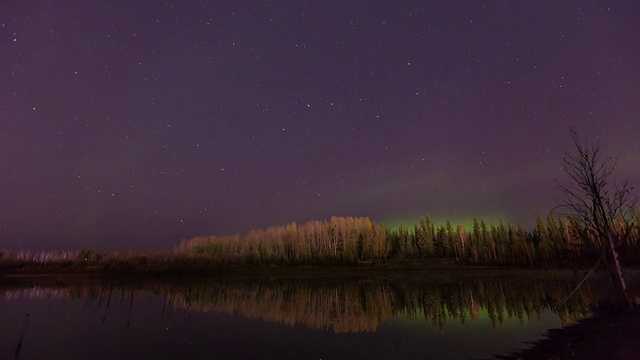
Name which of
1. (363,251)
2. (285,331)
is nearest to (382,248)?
(363,251)

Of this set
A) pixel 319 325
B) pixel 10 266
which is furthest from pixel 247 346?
pixel 10 266

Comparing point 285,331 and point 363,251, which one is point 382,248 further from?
point 285,331

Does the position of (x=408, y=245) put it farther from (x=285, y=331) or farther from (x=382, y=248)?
(x=285, y=331)

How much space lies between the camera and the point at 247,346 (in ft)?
59.9

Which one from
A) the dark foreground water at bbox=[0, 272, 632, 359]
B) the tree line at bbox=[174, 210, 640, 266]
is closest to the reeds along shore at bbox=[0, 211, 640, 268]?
the tree line at bbox=[174, 210, 640, 266]

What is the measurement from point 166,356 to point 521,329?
19555 mm

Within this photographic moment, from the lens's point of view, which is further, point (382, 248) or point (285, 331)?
point (382, 248)

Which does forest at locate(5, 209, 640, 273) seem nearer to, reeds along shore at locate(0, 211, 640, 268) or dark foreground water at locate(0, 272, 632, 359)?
reeds along shore at locate(0, 211, 640, 268)

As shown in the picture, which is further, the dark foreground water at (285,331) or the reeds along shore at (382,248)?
the reeds along shore at (382,248)

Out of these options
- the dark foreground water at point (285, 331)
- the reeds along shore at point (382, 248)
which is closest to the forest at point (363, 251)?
the reeds along shore at point (382, 248)

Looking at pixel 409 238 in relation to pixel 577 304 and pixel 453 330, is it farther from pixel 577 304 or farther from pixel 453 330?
pixel 453 330

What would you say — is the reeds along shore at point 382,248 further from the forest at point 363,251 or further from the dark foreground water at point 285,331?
the dark foreground water at point 285,331

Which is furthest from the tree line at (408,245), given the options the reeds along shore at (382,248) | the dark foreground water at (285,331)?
the dark foreground water at (285,331)

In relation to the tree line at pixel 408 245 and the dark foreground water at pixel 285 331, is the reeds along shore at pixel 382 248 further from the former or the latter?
the dark foreground water at pixel 285 331
